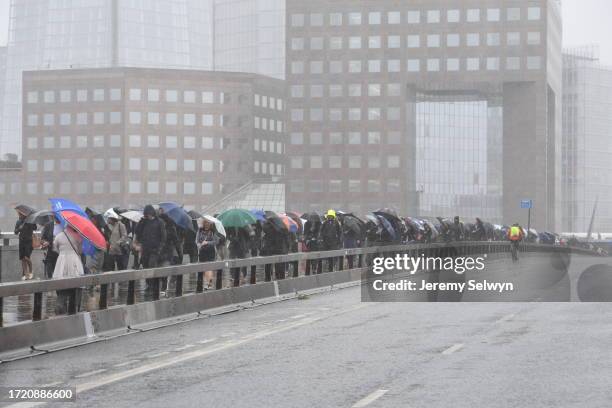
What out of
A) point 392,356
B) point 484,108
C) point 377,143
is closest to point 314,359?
point 392,356

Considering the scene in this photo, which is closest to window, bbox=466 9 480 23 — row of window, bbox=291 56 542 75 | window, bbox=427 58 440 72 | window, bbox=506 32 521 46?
window, bbox=506 32 521 46

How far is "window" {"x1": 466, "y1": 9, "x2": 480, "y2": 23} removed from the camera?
502 ft

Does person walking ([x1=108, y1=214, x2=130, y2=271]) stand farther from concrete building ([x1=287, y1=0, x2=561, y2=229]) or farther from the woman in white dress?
concrete building ([x1=287, y1=0, x2=561, y2=229])

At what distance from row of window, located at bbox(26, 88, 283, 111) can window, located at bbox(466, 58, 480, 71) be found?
33241mm

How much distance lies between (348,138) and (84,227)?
141209 mm

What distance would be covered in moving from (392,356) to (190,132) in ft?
491

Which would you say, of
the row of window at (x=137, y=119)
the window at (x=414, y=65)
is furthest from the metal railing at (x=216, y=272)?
the row of window at (x=137, y=119)

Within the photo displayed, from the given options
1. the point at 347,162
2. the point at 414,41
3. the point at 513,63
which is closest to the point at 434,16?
the point at 414,41

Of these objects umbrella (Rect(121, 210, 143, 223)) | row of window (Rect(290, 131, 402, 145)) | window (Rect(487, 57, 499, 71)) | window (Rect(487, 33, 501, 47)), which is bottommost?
umbrella (Rect(121, 210, 143, 223))

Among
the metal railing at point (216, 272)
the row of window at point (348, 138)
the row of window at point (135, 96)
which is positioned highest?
the row of window at point (135, 96)

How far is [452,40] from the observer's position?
15325 centimetres

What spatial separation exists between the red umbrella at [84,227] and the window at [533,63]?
138 metres

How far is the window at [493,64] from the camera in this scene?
494 ft

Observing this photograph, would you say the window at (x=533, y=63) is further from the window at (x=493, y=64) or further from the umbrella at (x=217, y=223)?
the umbrella at (x=217, y=223)
